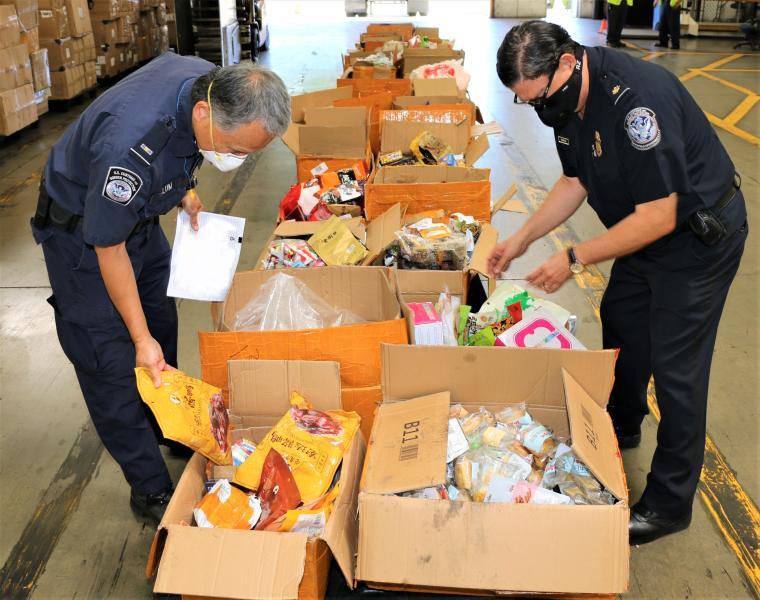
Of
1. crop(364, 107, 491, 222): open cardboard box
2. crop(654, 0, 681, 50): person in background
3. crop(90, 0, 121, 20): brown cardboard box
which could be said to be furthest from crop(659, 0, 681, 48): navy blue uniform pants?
crop(364, 107, 491, 222): open cardboard box

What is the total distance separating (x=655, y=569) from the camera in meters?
2.30

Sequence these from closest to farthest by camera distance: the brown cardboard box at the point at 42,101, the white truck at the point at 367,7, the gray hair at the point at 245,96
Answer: the gray hair at the point at 245,96
the brown cardboard box at the point at 42,101
the white truck at the point at 367,7

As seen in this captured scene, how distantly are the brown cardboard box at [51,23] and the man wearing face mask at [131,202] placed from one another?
648 centimetres

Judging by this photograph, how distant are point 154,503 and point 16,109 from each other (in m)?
5.55

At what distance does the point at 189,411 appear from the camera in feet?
6.70

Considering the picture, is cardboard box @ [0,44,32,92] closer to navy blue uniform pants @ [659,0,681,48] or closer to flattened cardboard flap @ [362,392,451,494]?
flattened cardboard flap @ [362,392,451,494]

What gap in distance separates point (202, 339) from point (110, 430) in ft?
1.34

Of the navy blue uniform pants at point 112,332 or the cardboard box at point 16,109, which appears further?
the cardboard box at point 16,109

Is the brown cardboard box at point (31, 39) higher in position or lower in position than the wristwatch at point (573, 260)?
higher

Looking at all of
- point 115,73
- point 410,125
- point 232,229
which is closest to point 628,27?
point 115,73

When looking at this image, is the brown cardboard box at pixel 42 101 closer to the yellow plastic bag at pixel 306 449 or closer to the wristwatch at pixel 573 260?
the yellow plastic bag at pixel 306 449

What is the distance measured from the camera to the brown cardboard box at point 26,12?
264 inches

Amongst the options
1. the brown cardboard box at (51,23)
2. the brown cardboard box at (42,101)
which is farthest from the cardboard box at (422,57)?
the brown cardboard box at (51,23)

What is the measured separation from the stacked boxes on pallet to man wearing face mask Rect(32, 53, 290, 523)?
5.07 metres
